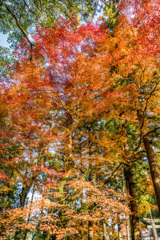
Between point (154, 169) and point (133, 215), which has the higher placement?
point (154, 169)

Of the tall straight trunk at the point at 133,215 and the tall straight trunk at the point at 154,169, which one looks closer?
the tall straight trunk at the point at 154,169

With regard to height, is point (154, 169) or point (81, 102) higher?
point (81, 102)

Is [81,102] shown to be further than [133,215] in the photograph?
Yes

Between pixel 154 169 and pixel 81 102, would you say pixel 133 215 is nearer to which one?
pixel 154 169

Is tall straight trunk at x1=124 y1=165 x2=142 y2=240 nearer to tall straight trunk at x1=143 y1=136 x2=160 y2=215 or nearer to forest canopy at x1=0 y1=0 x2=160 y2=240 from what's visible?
forest canopy at x1=0 y1=0 x2=160 y2=240

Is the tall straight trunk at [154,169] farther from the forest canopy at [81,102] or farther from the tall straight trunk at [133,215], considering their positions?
the tall straight trunk at [133,215]

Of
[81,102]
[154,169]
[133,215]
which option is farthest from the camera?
[81,102]

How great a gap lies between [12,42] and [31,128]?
16.8 feet

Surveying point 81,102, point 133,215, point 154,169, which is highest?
point 81,102

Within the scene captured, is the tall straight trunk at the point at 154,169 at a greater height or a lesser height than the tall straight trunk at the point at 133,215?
greater

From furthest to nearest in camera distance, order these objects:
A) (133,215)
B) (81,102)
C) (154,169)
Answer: (81,102), (133,215), (154,169)

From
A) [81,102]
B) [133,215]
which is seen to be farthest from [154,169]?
[81,102]

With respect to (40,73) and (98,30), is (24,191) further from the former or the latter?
(98,30)

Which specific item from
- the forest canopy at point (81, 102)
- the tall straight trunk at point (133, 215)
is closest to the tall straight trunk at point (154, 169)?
the forest canopy at point (81, 102)
